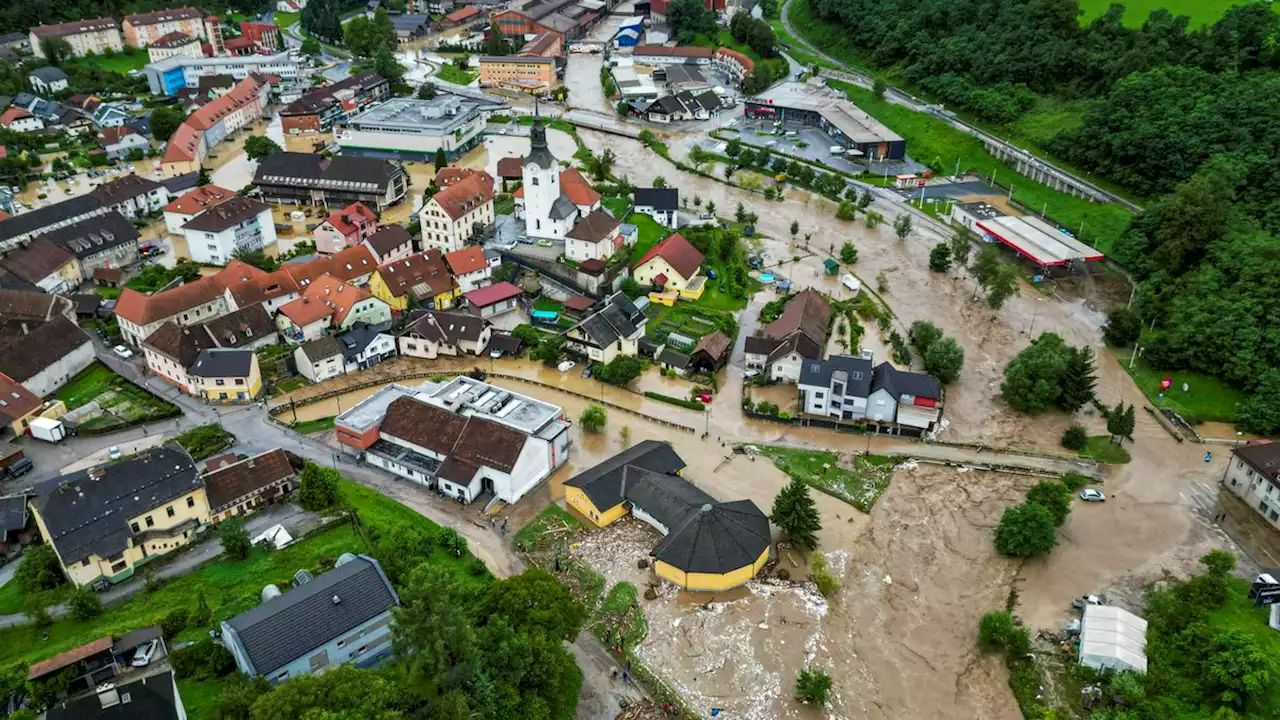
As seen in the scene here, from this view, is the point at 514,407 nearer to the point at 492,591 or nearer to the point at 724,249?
the point at 492,591

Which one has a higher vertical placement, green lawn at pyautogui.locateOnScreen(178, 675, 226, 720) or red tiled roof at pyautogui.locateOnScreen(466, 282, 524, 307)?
green lawn at pyautogui.locateOnScreen(178, 675, 226, 720)

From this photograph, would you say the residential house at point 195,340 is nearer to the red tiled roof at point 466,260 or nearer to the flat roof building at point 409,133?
the red tiled roof at point 466,260

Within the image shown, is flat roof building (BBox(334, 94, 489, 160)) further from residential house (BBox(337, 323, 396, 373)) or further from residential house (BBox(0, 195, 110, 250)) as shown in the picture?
residential house (BBox(337, 323, 396, 373))

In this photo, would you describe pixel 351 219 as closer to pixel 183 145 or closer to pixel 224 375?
pixel 224 375

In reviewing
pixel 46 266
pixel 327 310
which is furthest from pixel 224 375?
A: pixel 46 266

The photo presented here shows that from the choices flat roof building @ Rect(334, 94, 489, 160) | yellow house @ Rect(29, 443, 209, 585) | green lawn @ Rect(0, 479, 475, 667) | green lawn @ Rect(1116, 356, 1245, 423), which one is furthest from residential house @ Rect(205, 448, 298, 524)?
flat roof building @ Rect(334, 94, 489, 160)

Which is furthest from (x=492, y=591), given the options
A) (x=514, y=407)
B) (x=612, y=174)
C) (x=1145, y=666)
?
(x=612, y=174)
